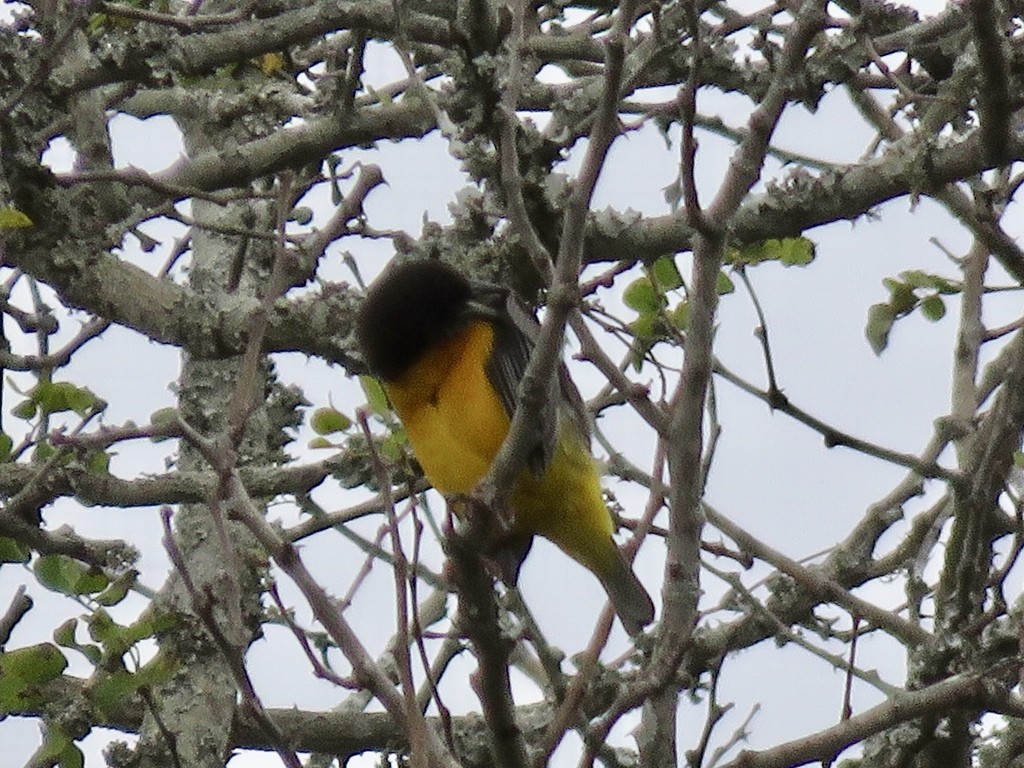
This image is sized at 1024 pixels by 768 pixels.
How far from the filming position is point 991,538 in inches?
118

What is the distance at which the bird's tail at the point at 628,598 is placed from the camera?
357 cm

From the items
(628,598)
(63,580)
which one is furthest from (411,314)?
(63,580)

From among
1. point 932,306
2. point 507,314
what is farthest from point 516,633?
point 932,306

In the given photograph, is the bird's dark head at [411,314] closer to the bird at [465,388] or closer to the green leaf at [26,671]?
the bird at [465,388]

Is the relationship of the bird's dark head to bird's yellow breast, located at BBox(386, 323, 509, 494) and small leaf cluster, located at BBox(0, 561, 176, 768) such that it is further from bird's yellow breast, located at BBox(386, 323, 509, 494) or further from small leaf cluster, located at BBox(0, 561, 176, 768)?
small leaf cluster, located at BBox(0, 561, 176, 768)

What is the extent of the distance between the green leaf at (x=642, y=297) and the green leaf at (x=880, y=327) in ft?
1.90

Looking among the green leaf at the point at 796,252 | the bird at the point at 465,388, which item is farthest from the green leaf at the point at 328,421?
the green leaf at the point at 796,252

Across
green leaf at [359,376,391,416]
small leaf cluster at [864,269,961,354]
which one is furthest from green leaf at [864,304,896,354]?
green leaf at [359,376,391,416]

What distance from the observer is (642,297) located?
3.36 metres

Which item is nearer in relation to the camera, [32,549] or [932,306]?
[32,549]

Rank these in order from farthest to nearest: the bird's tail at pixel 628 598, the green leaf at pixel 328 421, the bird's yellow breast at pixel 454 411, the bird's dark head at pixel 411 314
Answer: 1. the green leaf at pixel 328 421
2. the bird's tail at pixel 628 598
3. the bird's dark head at pixel 411 314
4. the bird's yellow breast at pixel 454 411

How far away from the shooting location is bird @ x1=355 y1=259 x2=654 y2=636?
11.0ft

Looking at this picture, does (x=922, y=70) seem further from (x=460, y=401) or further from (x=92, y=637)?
(x=92, y=637)

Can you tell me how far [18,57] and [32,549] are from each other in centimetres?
132
